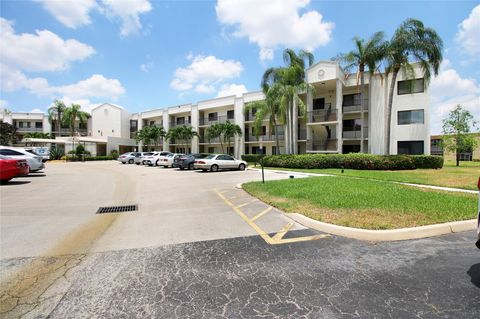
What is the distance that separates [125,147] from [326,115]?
43.4 meters

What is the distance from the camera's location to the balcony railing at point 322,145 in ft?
88.1

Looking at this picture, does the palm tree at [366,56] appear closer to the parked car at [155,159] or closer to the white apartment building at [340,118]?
the white apartment building at [340,118]

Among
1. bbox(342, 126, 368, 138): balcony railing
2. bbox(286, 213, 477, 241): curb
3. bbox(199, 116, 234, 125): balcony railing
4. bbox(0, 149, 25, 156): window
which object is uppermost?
bbox(199, 116, 234, 125): balcony railing

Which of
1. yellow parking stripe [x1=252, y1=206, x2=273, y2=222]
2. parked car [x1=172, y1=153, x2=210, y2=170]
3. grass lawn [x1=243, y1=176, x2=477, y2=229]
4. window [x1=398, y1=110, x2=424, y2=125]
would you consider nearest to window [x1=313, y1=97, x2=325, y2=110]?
window [x1=398, y1=110, x2=424, y2=125]

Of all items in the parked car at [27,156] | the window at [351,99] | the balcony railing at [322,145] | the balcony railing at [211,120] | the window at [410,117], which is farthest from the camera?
Answer: the balcony railing at [211,120]

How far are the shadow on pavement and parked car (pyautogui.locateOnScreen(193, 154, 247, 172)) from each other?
18.6m

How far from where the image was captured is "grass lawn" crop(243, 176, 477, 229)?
18.6 ft

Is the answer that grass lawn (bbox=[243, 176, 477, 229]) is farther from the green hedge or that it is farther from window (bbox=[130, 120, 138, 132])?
window (bbox=[130, 120, 138, 132])

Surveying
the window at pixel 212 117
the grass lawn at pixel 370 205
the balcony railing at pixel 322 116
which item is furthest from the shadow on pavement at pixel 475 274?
the window at pixel 212 117

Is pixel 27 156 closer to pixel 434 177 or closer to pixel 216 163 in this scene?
pixel 216 163

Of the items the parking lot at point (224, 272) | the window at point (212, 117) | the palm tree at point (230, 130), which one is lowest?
the parking lot at point (224, 272)

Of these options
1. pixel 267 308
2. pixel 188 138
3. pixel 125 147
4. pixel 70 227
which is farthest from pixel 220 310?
pixel 125 147

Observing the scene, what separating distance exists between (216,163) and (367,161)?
1214 centimetres

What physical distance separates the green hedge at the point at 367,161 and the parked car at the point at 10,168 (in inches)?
747
